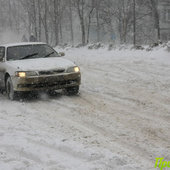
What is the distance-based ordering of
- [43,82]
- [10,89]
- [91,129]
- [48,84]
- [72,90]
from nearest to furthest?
[91,129] < [43,82] < [48,84] < [10,89] < [72,90]

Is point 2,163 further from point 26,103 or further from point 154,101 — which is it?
point 154,101

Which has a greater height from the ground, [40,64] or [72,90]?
[40,64]

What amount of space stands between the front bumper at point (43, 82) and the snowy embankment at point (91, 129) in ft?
1.18

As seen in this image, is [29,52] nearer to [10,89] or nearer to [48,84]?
[10,89]

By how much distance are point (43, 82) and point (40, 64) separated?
0.52 m

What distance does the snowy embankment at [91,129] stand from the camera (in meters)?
4.38

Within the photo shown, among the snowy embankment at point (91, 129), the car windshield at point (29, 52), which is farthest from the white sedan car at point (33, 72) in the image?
the snowy embankment at point (91, 129)

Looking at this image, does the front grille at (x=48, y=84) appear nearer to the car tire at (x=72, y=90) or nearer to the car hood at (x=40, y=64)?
the car tire at (x=72, y=90)

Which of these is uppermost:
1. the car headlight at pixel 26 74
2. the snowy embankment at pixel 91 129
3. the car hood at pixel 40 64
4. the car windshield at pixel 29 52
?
the car windshield at pixel 29 52

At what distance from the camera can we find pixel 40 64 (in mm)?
8492

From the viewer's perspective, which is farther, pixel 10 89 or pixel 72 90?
pixel 72 90

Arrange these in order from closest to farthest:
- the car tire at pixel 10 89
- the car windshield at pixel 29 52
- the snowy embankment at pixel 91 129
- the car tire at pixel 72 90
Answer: the snowy embankment at pixel 91 129 → the car tire at pixel 10 89 → the car tire at pixel 72 90 → the car windshield at pixel 29 52

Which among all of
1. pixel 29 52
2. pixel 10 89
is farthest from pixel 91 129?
pixel 29 52

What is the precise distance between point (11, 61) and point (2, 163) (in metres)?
5.06
